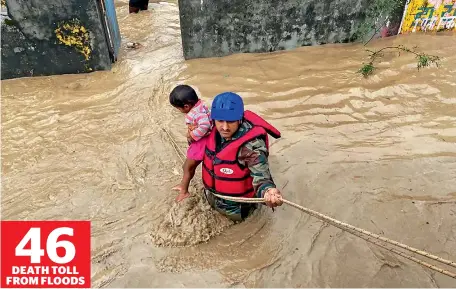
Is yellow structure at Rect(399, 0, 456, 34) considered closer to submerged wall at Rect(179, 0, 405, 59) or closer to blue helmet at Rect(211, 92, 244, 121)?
submerged wall at Rect(179, 0, 405, 59)

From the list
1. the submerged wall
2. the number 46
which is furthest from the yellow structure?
the number 46

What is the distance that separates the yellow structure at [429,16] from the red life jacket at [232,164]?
4.10 m

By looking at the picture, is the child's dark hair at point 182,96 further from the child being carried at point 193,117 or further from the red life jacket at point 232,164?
the red life jacket at point 232,164

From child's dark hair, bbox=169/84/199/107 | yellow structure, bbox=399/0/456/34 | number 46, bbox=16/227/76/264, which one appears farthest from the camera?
yellow structure, bbox=399/0/456/34

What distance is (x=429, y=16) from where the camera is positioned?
561 centimetres

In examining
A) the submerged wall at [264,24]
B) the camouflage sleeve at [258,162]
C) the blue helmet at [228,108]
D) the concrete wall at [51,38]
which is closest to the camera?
the blue helmet at [228,108]

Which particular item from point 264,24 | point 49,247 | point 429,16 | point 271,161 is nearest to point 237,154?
point 271,161

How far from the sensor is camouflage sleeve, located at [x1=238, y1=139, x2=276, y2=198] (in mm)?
2484

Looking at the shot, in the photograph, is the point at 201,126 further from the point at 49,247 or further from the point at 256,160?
the point at 49,247

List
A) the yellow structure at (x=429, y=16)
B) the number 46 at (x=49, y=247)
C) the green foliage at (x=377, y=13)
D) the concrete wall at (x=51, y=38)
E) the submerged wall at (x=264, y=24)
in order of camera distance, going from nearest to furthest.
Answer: the number 46 at (x=49, y=247)
the concrete wall at (x=51, y=38)
the submerged wall at (x=264, y=24)
the green foliage at (x=377, y=13)
the yellow structure at (x=429, y=16)

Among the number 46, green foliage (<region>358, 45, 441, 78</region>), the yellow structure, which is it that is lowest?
the number 46

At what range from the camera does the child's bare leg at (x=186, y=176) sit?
117 inches

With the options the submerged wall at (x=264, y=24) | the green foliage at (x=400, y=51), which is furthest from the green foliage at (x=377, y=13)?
the green foliage at (x=400, y=51)

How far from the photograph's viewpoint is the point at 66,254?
2918 millimetres
